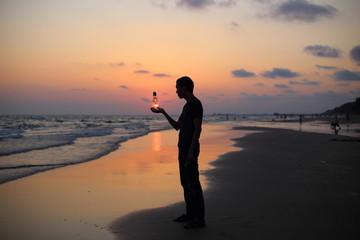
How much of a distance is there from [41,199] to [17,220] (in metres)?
1.46

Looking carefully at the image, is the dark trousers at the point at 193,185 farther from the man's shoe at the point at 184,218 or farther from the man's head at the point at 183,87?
the man's head at the point at 183,87

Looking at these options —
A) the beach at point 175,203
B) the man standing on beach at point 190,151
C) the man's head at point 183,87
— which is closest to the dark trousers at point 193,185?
the man standing on beach at point 190,151

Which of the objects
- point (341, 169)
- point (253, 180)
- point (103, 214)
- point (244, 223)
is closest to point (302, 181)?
point (253, 180)

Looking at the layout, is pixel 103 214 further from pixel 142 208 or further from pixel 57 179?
pixel 57 179

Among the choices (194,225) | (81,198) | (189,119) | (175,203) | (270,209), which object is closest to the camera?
(194,225)

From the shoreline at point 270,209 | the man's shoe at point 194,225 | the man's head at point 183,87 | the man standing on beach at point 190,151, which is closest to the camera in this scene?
the shoreline at point 270,209

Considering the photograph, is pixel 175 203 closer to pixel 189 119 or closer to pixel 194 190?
pixel 194 190

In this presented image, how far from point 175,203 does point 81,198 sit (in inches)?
78.5

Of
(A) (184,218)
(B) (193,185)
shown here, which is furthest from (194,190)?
(A) (184,218)

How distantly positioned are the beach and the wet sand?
17mm

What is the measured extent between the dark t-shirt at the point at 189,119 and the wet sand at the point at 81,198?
66.3 inches

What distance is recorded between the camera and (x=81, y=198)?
686 cm

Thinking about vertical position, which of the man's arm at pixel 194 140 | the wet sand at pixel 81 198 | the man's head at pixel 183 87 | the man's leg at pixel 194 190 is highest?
the man's head at pixel 183 87

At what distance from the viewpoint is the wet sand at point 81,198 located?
4.91 m
